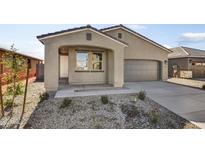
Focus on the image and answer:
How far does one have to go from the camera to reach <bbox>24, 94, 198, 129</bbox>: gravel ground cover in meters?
5.52

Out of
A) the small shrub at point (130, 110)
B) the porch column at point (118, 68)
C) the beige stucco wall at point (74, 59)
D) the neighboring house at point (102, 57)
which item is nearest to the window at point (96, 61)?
the neighboring house at point (102, 57)

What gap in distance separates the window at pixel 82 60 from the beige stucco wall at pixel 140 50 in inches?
181

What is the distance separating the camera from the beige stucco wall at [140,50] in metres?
15.9

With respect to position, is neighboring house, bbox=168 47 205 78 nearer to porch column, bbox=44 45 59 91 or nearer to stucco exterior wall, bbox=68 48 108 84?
stucco exterior wall, bbox=68 48 108 84

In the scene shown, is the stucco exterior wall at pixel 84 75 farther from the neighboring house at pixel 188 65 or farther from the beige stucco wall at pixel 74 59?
the neighboring house at pixel 188 65

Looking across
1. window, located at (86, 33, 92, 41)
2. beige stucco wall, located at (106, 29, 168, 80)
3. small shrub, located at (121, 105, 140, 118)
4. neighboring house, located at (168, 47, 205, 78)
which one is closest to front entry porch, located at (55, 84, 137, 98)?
small shrub, located at (121, 105, 140, 118)

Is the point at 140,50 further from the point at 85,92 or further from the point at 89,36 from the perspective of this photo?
the point at 85,92

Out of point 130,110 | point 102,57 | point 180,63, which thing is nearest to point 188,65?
point 180,63

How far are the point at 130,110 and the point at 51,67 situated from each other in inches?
214

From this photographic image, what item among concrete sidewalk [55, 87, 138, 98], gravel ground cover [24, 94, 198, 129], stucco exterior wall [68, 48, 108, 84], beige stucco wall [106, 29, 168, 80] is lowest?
gravel ground cover [24, 94, 198, 129]

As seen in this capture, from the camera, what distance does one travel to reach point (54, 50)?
389 inches

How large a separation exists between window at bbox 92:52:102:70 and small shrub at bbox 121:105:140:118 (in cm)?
577
